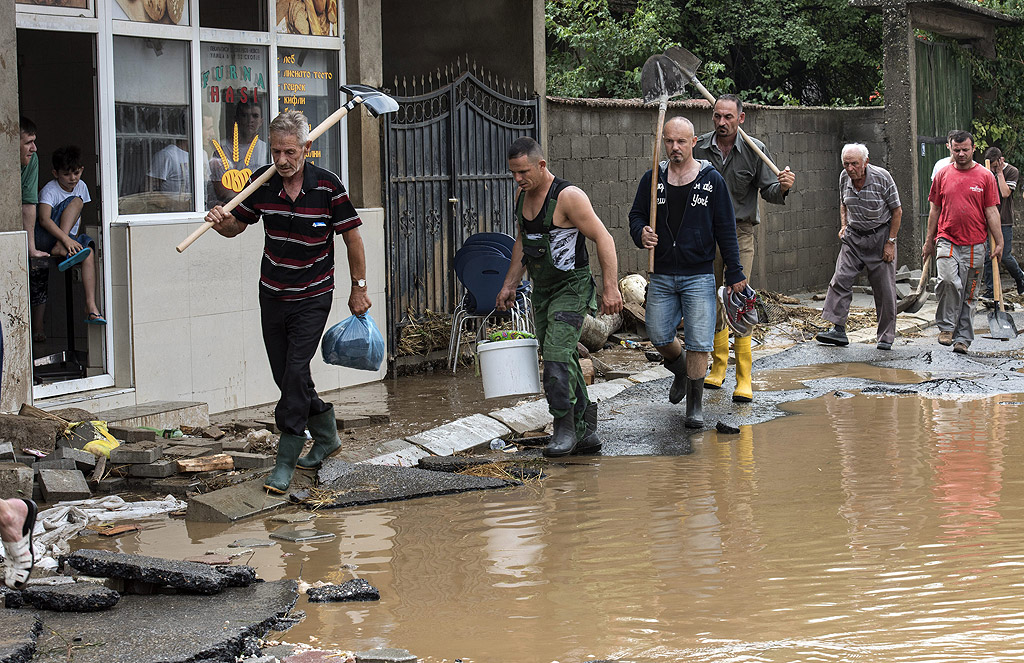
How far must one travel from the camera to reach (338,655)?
4281 millimetres

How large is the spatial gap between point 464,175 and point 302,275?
5175mm

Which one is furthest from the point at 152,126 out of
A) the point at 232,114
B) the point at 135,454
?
the point at 135,454

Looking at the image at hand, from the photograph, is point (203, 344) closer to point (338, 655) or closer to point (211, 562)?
point (211, 562)

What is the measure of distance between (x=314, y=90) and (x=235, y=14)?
963 mm

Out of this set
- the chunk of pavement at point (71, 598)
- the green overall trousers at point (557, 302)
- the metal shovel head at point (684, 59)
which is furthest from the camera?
the metal shovel head at point (684, 59)

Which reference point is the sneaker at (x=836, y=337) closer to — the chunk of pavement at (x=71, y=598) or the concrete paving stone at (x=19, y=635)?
the chunk of pavement at (x=71, y=598)

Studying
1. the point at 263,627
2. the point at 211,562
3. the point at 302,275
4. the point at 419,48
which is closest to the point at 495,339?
the point at 302,275

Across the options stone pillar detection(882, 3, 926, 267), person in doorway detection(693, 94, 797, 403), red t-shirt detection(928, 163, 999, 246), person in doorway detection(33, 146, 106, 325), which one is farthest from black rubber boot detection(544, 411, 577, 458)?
stone pillar detection(882, 3, 926, 267)

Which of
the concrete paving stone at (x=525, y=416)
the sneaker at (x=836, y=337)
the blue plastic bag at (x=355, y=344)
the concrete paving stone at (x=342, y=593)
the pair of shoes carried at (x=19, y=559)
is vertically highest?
the blue plastic bag at (x=355, y=344)

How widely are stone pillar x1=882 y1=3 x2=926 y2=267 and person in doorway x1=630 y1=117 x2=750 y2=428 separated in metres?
9.35

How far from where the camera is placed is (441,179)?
1148cm

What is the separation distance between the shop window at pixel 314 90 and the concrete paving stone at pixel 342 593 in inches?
223

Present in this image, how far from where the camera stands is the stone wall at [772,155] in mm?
13273

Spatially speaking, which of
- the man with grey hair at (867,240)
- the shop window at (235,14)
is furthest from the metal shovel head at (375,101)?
the man with grey hair at (867,240)
